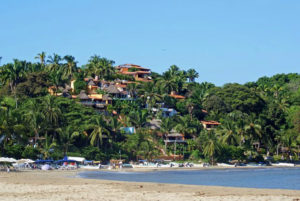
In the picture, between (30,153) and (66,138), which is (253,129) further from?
(30,153)

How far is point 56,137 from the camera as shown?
7488 centimetres

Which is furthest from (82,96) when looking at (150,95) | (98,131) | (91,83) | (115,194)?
(115,194)

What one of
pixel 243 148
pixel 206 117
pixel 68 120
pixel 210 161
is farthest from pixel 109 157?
pixel 206 117

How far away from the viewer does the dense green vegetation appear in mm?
73375

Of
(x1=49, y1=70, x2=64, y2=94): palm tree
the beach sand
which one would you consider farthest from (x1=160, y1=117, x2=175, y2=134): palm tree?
the beach sand

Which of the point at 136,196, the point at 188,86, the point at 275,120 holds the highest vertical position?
the point at 188,86

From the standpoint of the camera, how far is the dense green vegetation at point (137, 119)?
73375 millimetres

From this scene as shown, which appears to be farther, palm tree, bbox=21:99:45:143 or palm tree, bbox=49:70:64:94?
palm tree, bbox=49:70:64:94

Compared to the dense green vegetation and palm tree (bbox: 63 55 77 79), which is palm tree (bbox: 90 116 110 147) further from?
palm tree (bbox: 63 55 77 79)

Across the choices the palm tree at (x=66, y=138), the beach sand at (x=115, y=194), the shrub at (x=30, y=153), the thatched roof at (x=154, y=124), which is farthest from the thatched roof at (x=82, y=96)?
the beach sand at (x=115, y=194)

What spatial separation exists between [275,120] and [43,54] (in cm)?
5033

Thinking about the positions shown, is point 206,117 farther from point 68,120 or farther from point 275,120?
point 68,120

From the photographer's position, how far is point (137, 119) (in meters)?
87.9

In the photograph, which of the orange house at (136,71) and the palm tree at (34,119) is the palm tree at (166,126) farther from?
the orange house at (136,71)
